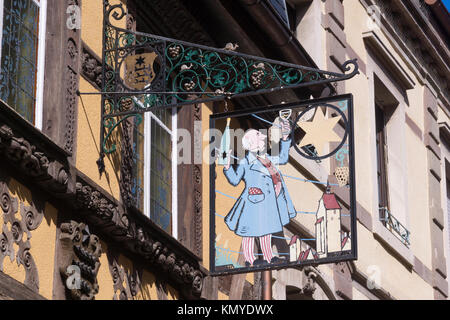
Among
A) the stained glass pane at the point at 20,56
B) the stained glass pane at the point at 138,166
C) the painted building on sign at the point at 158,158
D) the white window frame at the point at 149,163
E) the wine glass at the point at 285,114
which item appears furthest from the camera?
the white window frame at the point at 149,163

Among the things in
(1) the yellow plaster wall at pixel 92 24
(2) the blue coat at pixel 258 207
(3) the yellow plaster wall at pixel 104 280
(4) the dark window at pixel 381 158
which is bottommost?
(3) the yellow plaster wall at pixel 104 280

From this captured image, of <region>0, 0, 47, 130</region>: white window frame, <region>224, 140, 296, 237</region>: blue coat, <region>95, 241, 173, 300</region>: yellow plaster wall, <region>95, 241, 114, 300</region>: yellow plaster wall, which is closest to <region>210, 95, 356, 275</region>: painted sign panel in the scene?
<region>224, 140, 296, 237</region>: blue coat

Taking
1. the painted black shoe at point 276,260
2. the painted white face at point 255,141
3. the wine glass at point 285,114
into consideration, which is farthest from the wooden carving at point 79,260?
the wine glass at point 285,114

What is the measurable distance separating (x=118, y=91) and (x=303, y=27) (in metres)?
6.85

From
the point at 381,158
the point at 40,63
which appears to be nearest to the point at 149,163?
the point at 40,63

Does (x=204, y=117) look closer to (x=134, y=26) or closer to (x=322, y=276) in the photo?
(x=134, y=26)

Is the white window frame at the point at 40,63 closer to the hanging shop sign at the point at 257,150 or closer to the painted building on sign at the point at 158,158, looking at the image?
the painted building on sign at the point at 158,158

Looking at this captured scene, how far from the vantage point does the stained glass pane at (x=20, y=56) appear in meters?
9.87

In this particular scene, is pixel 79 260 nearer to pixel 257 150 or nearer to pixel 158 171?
pixel 257 150

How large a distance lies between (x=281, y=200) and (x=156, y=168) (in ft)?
5.28

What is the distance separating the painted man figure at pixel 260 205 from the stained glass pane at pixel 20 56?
78.8 inches

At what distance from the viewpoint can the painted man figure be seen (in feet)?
35.7

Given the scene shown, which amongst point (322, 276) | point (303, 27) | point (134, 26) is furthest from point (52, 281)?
point (303, 27)
